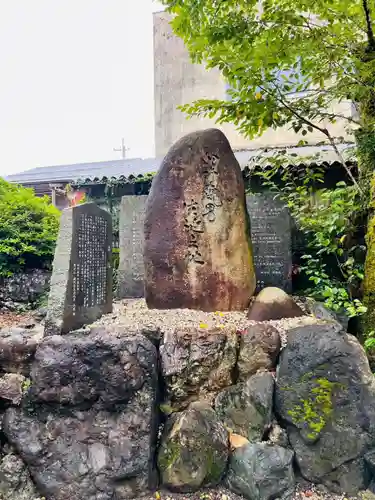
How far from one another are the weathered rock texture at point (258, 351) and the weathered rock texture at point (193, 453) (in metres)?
0.58

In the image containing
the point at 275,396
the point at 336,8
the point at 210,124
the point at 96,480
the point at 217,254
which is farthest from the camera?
the point at 210,124

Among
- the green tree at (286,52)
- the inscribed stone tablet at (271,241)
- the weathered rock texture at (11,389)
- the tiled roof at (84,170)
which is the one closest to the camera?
the weathered rock texture at (11,389)

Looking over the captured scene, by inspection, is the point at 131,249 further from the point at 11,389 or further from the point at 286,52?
the point at 286,52

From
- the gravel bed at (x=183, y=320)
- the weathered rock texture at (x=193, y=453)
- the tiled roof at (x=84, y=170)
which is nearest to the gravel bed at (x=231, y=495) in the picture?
the weathered rock texture at (x=193, y=453)

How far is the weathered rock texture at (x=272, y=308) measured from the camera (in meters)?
3.96

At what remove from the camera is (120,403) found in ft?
9.84

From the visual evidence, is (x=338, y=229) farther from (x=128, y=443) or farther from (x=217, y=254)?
(x=128, y=443)

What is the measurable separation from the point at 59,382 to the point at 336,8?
444cm

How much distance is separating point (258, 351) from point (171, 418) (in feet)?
3.20

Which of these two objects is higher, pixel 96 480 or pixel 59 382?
pixel 59 382

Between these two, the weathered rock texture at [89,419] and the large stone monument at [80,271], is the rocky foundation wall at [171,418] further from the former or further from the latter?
the large stone monument at [80,271]

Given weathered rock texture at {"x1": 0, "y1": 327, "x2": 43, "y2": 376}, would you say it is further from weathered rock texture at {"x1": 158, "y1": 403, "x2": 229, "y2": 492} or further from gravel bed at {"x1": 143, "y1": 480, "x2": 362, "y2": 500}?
gravel bed at {"x1": 143, "y1": 480, "x2": 362, "y2": 500}

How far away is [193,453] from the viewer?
2891 mm

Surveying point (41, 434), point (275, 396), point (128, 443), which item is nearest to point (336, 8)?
point (275, 396)
